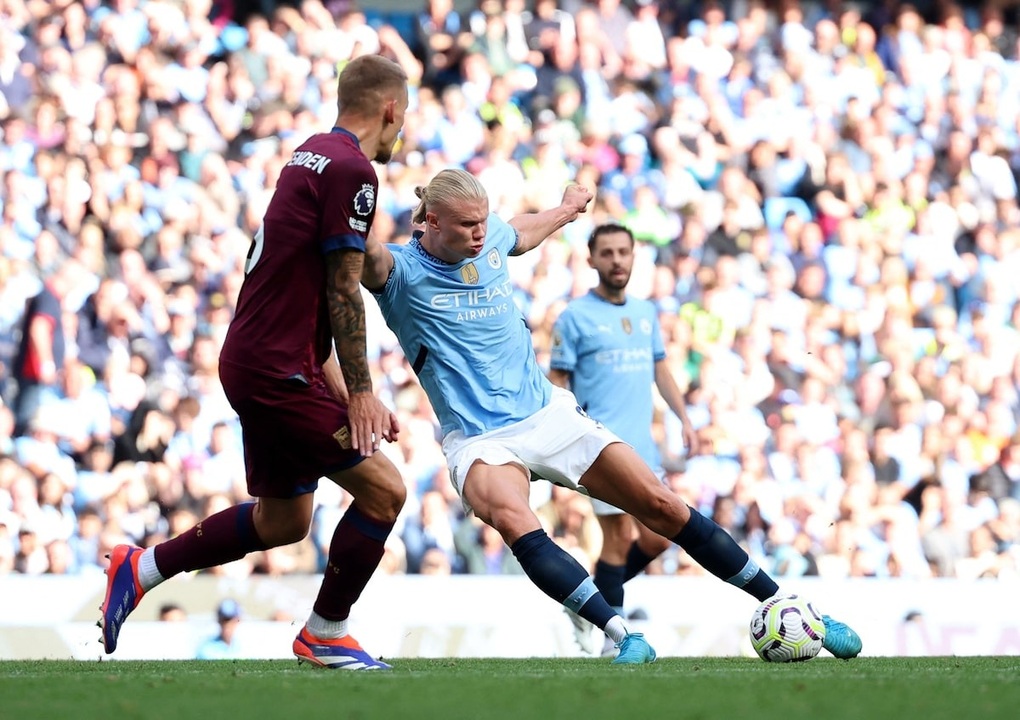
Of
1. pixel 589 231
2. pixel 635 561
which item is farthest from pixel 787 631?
pixel 589 231

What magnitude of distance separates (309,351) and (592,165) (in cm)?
982

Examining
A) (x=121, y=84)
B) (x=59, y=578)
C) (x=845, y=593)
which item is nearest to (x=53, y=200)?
(x=121, y=84)

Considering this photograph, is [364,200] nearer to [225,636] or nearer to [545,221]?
[545,221]

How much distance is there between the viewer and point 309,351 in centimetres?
635

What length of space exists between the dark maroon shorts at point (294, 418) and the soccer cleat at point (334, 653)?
777mm

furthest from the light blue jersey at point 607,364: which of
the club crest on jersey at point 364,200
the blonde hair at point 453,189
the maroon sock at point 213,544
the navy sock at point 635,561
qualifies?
the club crest on jersey at point 364,200

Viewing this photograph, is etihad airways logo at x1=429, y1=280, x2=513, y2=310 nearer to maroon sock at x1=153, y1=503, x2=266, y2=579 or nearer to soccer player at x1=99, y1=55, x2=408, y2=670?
soccer player at x1=99, y1=55, x2=408, y2=670

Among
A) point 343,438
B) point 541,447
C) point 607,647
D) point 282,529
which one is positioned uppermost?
point 343,438

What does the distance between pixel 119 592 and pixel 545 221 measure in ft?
8.66

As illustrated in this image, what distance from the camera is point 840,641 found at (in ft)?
23.0

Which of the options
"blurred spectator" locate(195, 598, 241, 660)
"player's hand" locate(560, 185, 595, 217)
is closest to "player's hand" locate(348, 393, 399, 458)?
"player's hand" locate(560, 185, 595, 217)

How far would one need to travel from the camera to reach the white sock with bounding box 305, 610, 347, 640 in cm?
665

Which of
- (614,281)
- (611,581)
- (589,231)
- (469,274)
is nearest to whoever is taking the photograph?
(469,274)

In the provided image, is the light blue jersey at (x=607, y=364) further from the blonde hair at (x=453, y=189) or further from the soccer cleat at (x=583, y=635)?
the blonde hair at (x=453, y=189)
